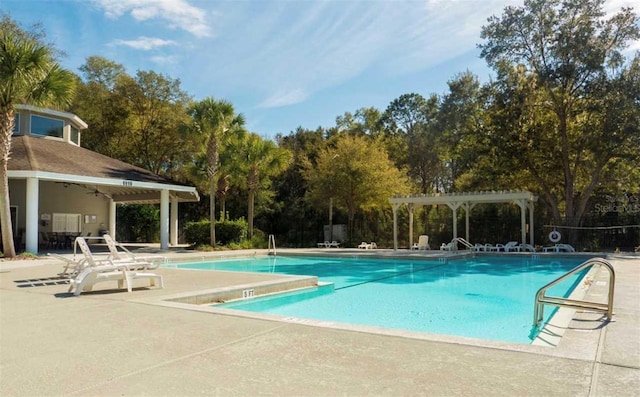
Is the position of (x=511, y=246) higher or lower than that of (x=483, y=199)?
lower

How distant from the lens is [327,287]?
33.8 feet

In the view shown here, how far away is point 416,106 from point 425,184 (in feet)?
20.5

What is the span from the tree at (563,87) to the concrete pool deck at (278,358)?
17.8m

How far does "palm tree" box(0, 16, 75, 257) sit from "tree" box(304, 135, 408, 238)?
46.3ft

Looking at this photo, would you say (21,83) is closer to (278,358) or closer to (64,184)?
(64,184)

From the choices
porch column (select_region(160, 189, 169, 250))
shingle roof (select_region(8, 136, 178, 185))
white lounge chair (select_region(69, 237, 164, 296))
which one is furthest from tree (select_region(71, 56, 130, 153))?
white lounge chair (select_region(69, 237, 164, 296))

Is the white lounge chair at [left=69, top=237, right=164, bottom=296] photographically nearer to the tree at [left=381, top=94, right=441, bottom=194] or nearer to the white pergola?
the white pergola

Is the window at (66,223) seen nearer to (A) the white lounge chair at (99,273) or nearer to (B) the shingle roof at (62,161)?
(B) the shingle roof at (62,161)

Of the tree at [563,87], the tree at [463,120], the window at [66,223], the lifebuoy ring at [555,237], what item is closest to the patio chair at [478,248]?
the lifebuoy ring at [555,237]

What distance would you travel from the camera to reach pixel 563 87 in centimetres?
2200

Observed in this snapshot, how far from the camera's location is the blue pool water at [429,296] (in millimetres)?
7625

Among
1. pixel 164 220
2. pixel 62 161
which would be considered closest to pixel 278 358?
pixel 62 161

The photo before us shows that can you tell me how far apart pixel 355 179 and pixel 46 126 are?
1533 cm

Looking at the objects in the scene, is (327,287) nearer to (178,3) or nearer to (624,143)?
(178,3)
